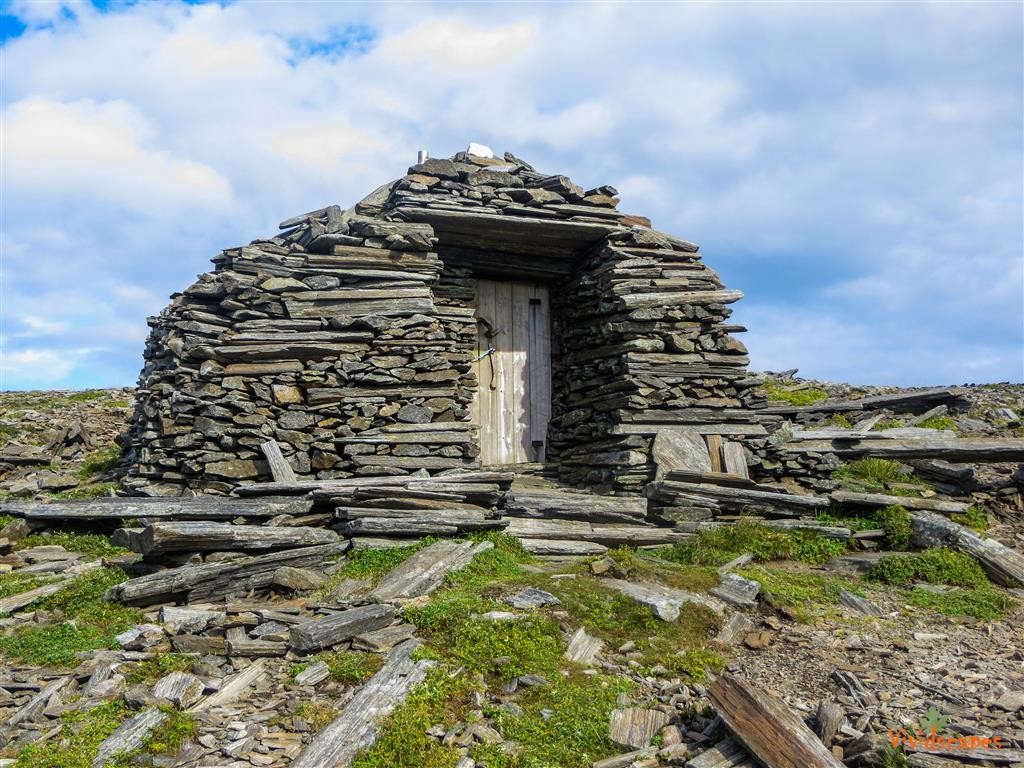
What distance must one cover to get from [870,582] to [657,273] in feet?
17.7

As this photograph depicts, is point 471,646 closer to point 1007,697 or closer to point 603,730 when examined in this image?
point 603,730

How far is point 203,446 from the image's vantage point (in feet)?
31.3

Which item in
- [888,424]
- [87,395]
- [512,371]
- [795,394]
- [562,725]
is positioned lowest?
[562,725]

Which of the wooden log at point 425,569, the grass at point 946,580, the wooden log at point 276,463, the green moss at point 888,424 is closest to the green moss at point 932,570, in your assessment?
the grass at point 946,580

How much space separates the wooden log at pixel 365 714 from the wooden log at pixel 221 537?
8.80 ft

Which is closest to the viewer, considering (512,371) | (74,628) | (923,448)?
(74,628)

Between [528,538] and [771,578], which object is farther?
[528,538]

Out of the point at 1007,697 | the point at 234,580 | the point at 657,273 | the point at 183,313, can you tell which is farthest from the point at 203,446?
the point at 1007,697

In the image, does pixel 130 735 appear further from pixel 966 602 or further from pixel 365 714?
pixel 966 602

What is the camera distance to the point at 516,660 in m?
5.10

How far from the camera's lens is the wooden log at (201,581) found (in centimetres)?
642

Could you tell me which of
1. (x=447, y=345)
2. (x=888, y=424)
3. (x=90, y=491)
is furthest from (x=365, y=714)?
(x=888, y=424)

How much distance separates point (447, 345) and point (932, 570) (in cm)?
654

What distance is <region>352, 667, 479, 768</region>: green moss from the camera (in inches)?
160
